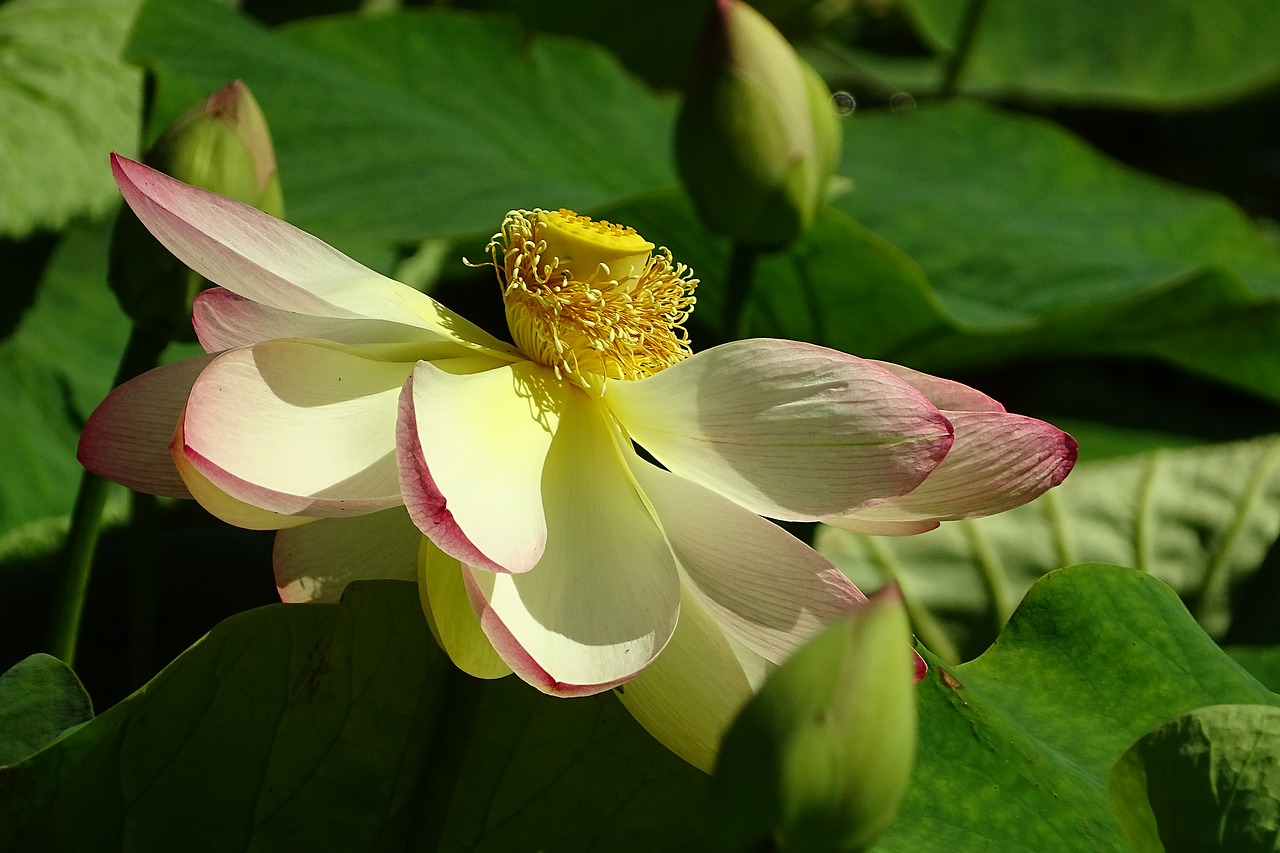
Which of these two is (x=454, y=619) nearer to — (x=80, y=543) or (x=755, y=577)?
(x=755, y=577)

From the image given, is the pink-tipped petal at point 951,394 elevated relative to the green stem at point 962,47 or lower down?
elevated

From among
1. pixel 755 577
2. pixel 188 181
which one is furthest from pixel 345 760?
pixel 188 181

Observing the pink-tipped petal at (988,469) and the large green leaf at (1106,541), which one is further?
the large green leaf at (1106,541)

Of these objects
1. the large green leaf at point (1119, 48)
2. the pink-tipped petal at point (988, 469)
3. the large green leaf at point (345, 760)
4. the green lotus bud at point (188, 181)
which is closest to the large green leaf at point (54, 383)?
the green lotus bud at point (188, 181)

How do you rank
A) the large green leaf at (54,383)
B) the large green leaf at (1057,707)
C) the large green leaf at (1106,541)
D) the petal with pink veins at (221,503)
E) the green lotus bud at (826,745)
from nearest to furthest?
the green lotus bud at (826,745) < the petal with pink veins at (221,503) < the large green leaf at (1057,707) < the large green leaf at (54,383) < the large green leaf at (1106,541)

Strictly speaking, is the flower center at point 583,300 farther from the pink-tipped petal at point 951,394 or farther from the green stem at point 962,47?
the green stem at point 962,47

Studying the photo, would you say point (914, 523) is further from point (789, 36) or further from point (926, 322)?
point (789, 36)

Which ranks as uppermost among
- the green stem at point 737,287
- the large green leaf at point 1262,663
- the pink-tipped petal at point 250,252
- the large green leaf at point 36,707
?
the pink-tipped petal at point 250,252

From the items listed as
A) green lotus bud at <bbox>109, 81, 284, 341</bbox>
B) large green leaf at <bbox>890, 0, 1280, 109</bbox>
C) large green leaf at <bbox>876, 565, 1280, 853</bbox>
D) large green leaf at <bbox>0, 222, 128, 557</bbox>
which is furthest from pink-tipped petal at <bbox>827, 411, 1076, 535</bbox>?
large green leaf at <bbox>890, 0, 1280, 109</bbox>

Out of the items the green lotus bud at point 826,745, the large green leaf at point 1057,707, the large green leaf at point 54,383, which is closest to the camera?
the green lotus bud at point 826,745
